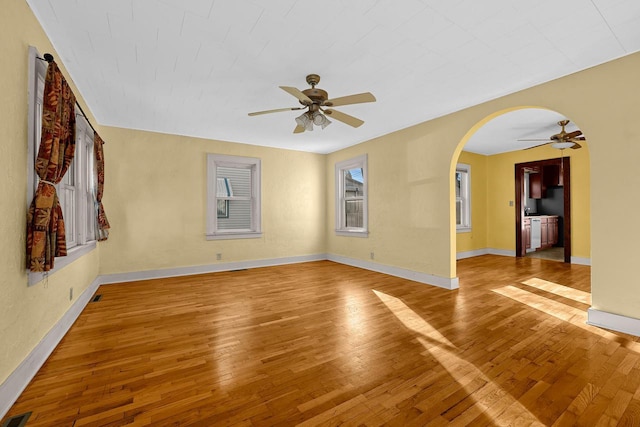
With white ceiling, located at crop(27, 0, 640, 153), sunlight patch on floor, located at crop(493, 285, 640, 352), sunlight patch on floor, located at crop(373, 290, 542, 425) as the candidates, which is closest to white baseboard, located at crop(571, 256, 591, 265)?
sunlight patch on floor, located at crop(493, 285, 640, 352)

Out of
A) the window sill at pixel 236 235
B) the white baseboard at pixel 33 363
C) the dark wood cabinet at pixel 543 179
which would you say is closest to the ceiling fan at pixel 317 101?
the white baseboard at pixel 33 363

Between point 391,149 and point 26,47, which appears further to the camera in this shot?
point 391,149

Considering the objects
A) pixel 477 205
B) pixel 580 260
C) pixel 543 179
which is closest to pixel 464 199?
pixel 477 205

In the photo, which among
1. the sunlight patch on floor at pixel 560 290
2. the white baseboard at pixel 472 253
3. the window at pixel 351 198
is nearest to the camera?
the sunlight patch on floor at pixel 560 290

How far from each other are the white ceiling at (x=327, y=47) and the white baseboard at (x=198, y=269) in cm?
264

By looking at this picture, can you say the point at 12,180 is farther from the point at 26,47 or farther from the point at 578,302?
the point at 578,302

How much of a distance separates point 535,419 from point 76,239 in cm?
450

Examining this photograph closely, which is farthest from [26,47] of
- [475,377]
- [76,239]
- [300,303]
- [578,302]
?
[578,302]

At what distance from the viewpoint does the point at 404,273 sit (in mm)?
4938

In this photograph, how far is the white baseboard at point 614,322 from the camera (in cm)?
259

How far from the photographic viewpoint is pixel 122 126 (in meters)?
4.78

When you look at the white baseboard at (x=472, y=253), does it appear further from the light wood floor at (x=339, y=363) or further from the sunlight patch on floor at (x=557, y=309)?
the light wood floor at (x=339, y=363)

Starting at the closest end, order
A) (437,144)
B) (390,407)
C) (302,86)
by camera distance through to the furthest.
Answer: (390,407) → (302,86) → (437,144)

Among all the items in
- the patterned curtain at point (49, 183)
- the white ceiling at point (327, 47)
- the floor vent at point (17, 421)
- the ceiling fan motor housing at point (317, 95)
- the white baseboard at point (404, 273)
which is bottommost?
the floor vent at point (17, 421)
